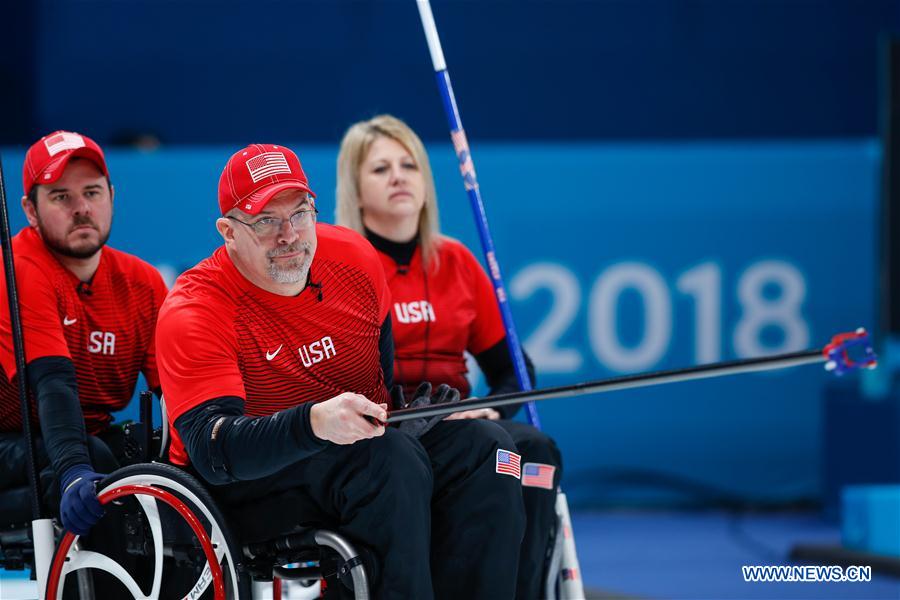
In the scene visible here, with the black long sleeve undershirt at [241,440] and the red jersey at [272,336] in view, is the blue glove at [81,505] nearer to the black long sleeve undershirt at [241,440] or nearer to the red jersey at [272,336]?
the red jersey at [272,336]

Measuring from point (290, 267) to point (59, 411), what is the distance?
26.1 inches

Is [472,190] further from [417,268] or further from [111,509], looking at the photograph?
[111,509]

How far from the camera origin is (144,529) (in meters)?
2.75

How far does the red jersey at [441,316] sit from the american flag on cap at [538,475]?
1.76 feet

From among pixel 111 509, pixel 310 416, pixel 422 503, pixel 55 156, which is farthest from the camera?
pixel 55 156

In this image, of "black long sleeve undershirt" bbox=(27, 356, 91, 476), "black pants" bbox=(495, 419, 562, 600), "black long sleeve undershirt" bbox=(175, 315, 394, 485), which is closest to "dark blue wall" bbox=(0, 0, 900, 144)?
"black long sleeve undershirt" bbox=(27, 356, 91, 476)

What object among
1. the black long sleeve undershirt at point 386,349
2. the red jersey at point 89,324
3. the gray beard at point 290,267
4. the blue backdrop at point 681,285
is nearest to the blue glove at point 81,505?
the red jersey at point 89,324

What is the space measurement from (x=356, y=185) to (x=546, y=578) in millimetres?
1250

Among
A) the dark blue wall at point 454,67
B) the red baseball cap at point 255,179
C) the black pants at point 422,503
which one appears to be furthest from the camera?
the dark blue wall at point 454,67

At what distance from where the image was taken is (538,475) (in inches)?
120

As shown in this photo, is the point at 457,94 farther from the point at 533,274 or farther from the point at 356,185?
the point at 356,185

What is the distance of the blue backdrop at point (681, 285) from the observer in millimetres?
5930

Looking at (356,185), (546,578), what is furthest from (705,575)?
(356,185)

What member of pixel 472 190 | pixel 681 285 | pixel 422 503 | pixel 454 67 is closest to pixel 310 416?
pixel 422 503
